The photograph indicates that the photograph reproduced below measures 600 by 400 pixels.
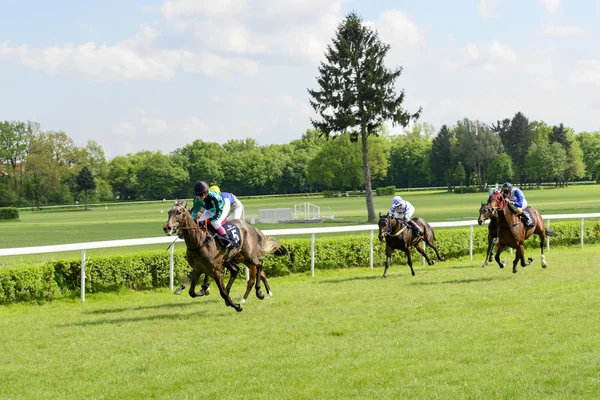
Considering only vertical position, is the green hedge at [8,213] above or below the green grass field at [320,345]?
below

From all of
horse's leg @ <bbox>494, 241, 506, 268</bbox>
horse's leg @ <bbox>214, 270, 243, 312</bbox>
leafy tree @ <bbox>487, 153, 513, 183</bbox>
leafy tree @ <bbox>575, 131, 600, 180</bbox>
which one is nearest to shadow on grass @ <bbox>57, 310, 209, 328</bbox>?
horse's leg @ <bbox>214, 270, 243, 312</bbox>

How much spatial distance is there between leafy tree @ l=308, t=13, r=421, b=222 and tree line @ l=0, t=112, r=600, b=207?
154ft

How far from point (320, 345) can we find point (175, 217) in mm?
2929

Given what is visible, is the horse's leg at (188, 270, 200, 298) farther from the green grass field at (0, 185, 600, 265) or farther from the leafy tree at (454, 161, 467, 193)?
the leafy tree at (454, 161, 467, 193)

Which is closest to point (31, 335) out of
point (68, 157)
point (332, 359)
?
point (332, 359)

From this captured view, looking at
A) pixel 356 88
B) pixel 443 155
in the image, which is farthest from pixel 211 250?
pixel 443 155

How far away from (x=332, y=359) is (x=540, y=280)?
271 inches

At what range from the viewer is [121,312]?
10.2m

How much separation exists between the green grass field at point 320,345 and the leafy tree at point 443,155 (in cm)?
8618

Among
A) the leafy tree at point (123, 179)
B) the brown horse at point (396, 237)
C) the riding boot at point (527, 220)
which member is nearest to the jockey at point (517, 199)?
the riding boot at point (527, 220)

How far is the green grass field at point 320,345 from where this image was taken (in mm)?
5723

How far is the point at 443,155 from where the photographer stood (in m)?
97.1

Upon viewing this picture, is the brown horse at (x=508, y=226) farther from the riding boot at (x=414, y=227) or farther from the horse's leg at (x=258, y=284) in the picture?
the horse's leg at (x=258, y=284)

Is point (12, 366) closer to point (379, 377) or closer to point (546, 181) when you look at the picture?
point (379, 377)
